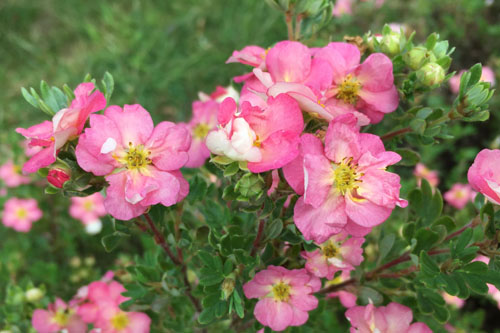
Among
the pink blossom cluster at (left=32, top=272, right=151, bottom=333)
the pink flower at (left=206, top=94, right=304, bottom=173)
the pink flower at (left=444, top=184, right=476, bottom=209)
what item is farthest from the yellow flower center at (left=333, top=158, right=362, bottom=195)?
the pink flower at (left=444, top=184, right=476, bottom=209)

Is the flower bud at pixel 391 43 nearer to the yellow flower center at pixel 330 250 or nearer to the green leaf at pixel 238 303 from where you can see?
the yellow flower center at pixel 330 250

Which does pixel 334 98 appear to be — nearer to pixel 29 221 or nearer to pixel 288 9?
pixel 288 9

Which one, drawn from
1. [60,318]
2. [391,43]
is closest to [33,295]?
[60,318]

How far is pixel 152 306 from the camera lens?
1.08 meters

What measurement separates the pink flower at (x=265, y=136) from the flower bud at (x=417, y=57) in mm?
333

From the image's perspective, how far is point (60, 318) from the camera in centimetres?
133

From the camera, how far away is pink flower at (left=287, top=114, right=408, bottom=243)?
753mm

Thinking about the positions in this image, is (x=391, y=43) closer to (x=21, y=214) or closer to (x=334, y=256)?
(x=334, y=256)

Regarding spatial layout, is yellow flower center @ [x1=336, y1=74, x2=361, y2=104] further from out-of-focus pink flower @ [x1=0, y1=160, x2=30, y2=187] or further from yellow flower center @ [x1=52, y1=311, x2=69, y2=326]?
out-of-focus pink flower @ [x1=0, y1=160, x2=30, y2=187]

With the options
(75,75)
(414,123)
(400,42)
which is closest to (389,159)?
(414,123)

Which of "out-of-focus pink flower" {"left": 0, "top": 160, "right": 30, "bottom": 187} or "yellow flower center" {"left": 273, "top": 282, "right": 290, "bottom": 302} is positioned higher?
"yellow flower center" {"left": 273, "top": 282, "right": 290, "bottom": 302}

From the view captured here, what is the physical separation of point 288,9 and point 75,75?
216 cm

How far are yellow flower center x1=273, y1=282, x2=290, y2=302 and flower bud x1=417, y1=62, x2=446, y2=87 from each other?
→ 0.50m

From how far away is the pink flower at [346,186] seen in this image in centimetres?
75
